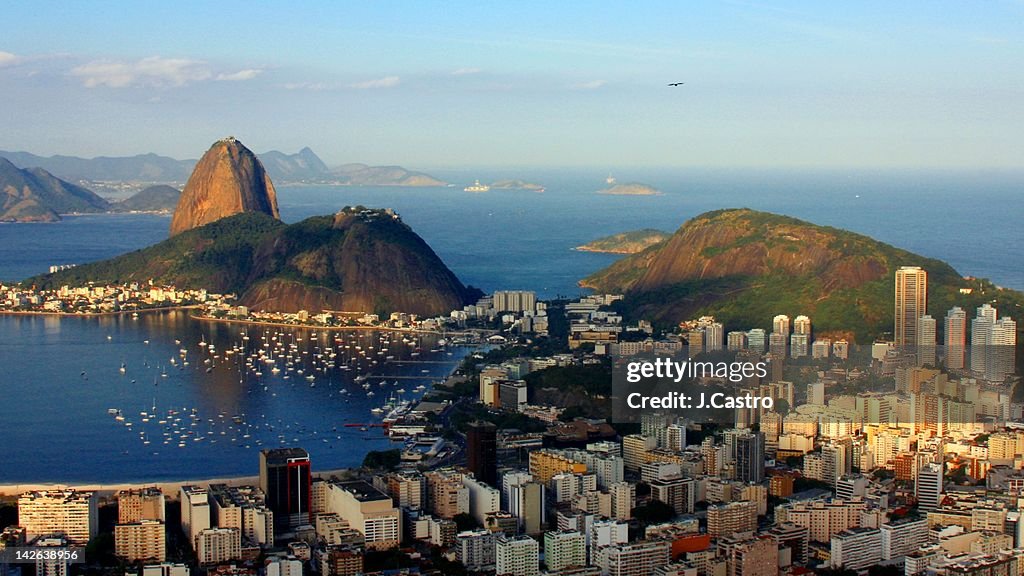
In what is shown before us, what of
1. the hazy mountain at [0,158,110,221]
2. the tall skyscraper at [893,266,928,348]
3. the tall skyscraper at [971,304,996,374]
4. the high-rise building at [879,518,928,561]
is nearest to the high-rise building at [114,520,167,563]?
the high-rise building at [879,518,928,561]

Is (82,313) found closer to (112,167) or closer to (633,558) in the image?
(633,558)

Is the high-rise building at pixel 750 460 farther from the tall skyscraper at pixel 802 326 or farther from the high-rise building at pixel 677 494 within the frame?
the tall skyscraper at pixel 802 326

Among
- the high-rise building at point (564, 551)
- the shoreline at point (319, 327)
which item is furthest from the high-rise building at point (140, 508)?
the shoreline at point (319, 327)

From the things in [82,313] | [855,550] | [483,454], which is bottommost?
[855,550]

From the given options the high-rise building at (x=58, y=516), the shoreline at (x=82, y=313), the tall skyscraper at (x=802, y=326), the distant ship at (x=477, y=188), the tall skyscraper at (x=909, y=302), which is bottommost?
the high-rise building at (x=58, y=516)

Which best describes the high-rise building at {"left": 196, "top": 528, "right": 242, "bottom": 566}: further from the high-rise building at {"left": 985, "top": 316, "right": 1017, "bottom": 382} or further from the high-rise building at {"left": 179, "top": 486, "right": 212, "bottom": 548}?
the high-rise building at {"left": 985, "top": 316, "right": 1017, "bottom": 382}

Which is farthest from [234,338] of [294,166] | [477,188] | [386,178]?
[294,166]

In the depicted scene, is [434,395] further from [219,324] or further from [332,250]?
[332,250]
